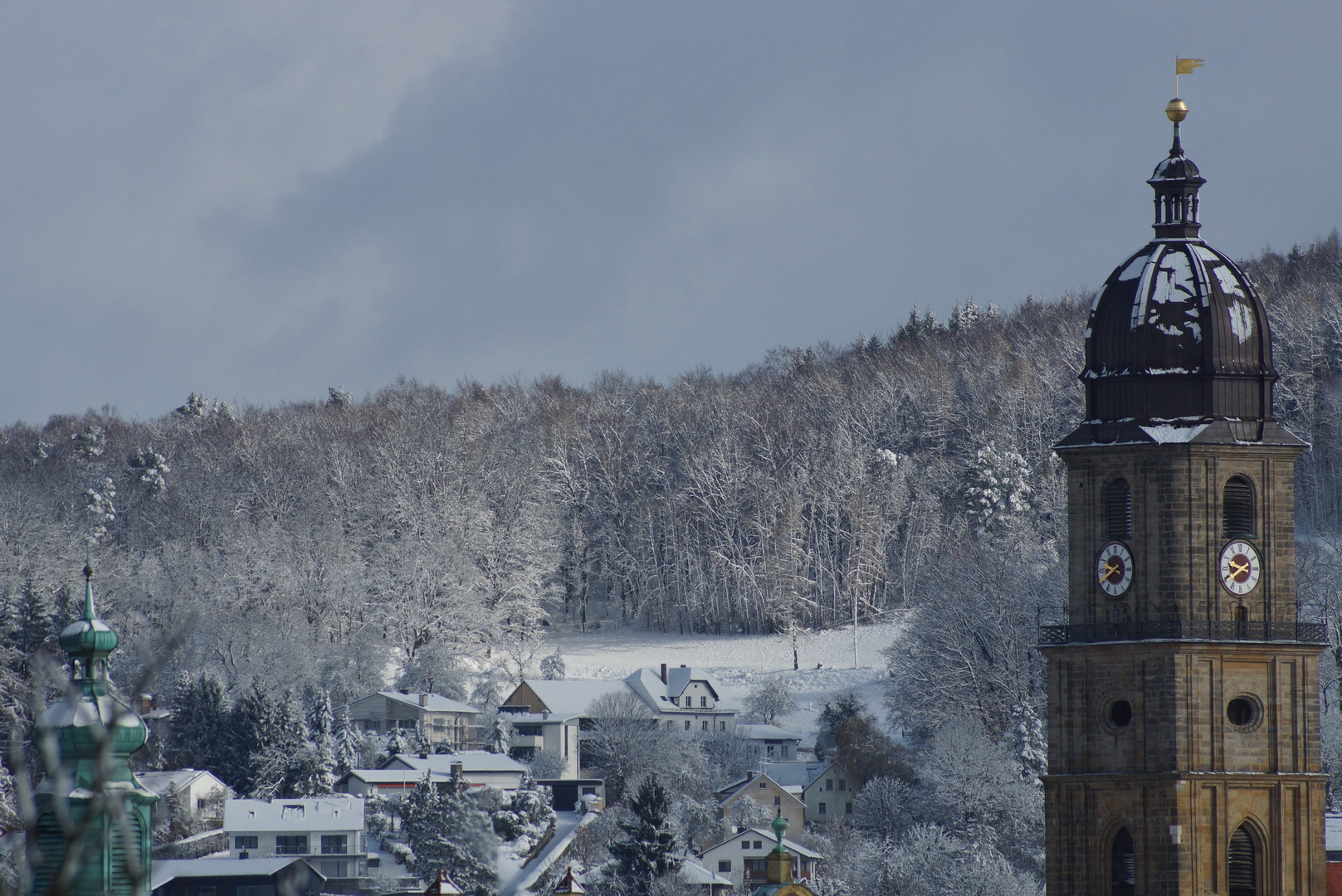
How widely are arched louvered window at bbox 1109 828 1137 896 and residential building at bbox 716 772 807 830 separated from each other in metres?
51.1

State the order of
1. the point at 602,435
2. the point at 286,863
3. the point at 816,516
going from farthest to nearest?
the point at 602,435
the point at 816,516
the point at 286,863

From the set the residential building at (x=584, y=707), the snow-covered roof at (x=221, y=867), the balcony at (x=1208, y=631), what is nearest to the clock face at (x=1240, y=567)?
the balcony at (x=1208, y=631)

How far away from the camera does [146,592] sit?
122312 millimetres

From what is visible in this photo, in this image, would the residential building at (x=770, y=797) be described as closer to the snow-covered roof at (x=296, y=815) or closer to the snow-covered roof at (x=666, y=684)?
the snow-covered roof at (x=666, y=684)

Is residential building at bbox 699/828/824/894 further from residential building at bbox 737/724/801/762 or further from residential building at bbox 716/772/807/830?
residential building at bbox 737/724/801/762

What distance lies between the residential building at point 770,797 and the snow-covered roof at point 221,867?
775 inches

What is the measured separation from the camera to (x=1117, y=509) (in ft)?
152

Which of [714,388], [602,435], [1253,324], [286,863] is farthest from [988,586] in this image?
[714,388]

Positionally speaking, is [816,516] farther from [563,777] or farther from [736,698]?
[563,777]

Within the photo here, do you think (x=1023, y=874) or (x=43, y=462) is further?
(x=43, y=462)

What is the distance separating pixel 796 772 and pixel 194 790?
25.6 metres

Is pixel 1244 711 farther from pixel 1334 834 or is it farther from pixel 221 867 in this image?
pixel 221 867

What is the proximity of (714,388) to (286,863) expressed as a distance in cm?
9547

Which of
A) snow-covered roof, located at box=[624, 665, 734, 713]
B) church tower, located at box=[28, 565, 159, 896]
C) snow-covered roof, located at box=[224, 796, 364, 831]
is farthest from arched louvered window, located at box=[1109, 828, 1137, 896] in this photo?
snow-covered roof, located at box=[624, 665, 734, 713]
